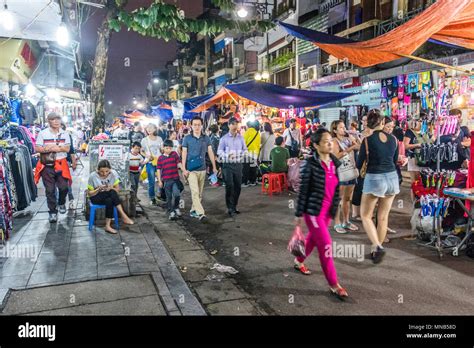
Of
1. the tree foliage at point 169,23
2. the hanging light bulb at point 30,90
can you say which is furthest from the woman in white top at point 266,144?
the hanging light bulb at point 30,90

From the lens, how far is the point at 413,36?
525 cm

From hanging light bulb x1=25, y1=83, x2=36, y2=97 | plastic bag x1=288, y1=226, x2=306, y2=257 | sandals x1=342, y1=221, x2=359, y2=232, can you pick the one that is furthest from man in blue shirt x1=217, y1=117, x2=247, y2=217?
hanging light bulb x1=25, y1=83, x2=36, y2=97

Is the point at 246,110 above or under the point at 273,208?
above

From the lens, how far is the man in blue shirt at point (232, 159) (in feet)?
26.3

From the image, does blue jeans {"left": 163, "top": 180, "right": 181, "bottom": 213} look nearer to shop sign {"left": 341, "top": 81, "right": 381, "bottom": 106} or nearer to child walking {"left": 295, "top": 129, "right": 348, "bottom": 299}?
child walking {"left": 295, "top": 129, "right": 348, "bottom": 299}

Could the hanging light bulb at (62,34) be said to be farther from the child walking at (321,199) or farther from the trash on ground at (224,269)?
the child walking at (321,199)

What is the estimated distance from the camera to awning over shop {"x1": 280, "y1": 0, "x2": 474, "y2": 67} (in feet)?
16.3

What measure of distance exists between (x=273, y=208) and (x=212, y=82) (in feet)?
104

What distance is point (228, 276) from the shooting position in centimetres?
494

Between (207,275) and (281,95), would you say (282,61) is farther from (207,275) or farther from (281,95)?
(207,275)

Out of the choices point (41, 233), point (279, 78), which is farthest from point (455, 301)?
point (279, 78)

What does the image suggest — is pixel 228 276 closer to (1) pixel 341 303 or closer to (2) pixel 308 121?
(1) pixel 341 303

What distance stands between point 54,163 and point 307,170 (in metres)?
5.25

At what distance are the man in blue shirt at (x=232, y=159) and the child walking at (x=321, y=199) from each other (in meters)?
3.76
